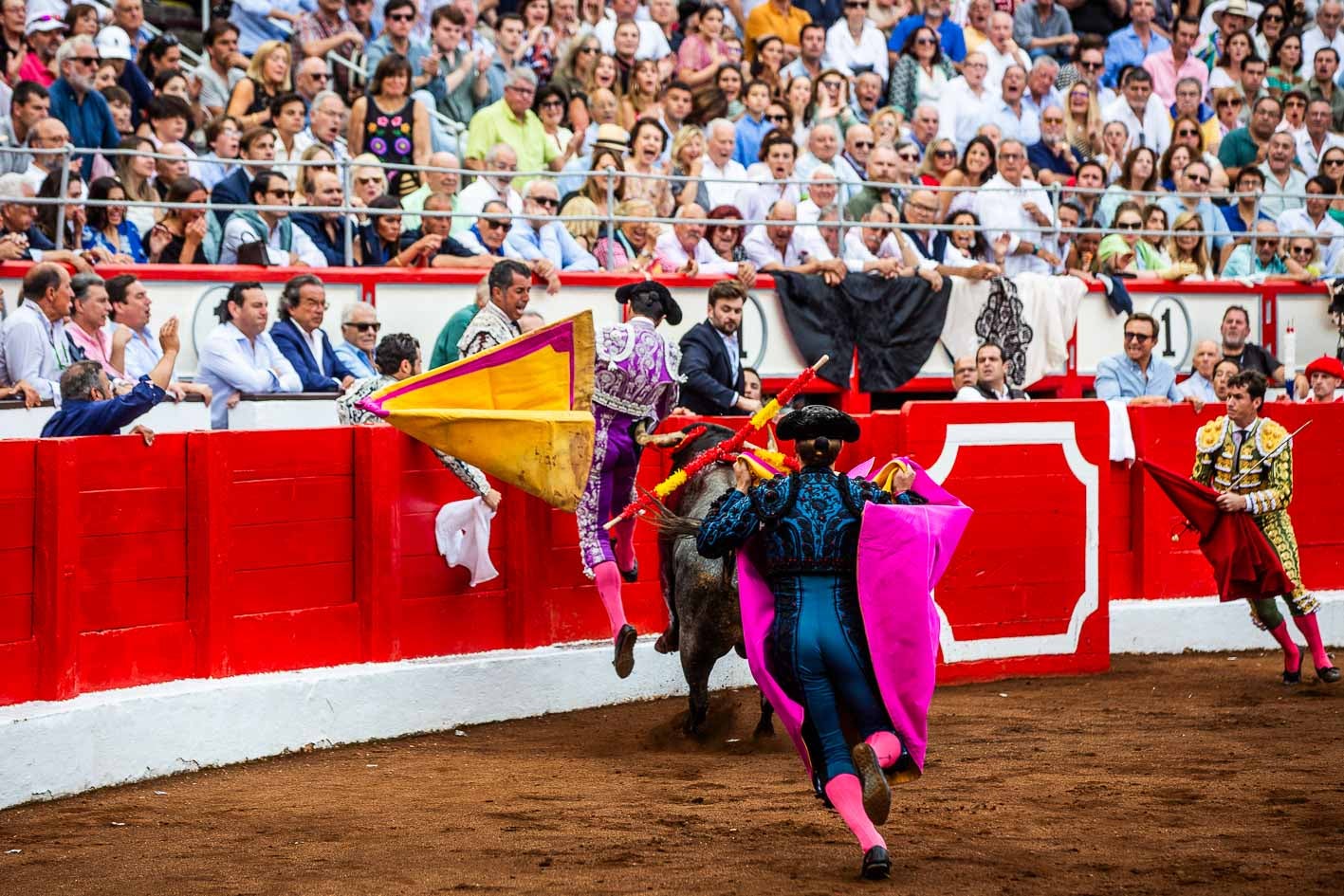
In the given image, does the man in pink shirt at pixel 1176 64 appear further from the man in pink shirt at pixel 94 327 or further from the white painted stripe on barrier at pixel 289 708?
the man in pink shirt at pixel 94 327

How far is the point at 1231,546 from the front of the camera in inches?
366

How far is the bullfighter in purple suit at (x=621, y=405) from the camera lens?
26.6ft

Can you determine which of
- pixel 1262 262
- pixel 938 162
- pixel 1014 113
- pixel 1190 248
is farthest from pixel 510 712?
pixel 1262 262

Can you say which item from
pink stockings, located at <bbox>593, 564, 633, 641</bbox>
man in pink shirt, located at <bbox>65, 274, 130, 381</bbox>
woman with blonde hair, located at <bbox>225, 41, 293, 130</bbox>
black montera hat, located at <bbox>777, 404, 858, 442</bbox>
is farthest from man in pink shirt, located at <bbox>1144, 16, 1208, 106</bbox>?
black montera hat, located at <bbox>777, 404, 858, 442</bbox>

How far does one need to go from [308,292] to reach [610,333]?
2.03 metres

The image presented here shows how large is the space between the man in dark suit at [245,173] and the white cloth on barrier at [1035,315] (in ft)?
15.6

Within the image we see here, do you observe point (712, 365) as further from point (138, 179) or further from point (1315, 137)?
point (1315, 137)

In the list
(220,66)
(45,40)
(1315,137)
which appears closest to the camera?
(45,40)

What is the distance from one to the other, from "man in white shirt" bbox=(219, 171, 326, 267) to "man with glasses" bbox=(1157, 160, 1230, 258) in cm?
662

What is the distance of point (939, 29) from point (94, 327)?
8.61 metres

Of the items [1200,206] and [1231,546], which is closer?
[1231,546]

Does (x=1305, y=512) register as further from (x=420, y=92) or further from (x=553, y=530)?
(x=420, y=92)

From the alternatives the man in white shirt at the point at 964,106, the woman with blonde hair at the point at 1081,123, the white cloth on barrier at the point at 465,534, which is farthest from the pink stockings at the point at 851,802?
the woman with blonde hair at the point at 1081,123

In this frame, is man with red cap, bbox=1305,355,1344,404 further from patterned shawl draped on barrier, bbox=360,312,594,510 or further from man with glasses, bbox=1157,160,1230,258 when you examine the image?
patterned shawl draped on barrier, bbox=360,312,594,510
